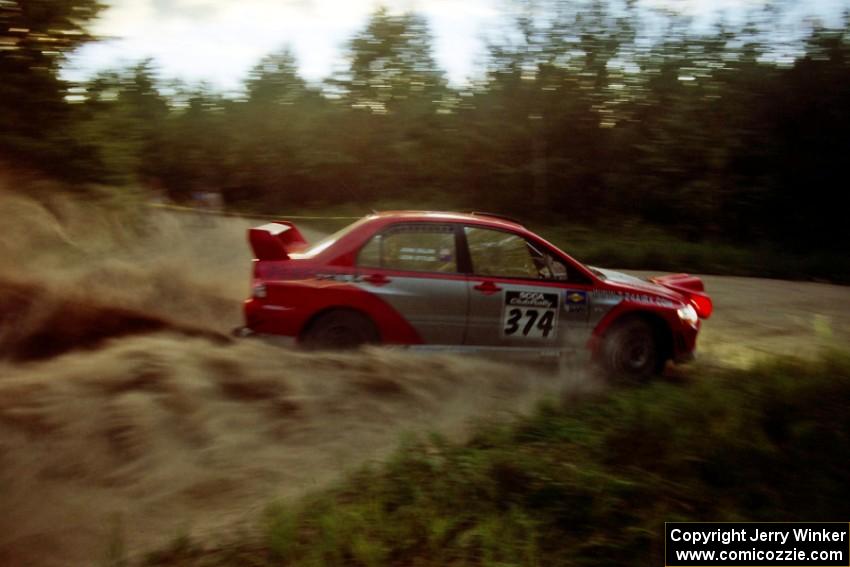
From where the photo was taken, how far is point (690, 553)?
4109 millimetres

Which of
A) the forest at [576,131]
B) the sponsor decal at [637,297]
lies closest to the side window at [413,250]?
the sponsor decal at [637,297]

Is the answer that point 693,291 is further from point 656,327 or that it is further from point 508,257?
point 508,257

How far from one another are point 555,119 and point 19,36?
1586 cm

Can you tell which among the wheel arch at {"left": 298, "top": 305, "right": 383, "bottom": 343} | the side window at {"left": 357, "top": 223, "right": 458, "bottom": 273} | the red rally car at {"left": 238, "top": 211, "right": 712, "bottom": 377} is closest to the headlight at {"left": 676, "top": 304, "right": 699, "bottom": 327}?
the red rally car at {"left": 238, "top": 211, "right": 712, "bottom": 377}

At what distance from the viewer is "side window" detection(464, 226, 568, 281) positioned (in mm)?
7078

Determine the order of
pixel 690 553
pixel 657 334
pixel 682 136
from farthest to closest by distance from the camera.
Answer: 1. pixel 682 136
2. pixel 657 334
3. pixel 690 553

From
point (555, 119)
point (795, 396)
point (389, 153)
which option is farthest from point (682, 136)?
point (795, 396)

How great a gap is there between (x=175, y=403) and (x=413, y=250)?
238 cm

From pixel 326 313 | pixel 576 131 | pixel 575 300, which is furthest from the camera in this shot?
pixel 576 131

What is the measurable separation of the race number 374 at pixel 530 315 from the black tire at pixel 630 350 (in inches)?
22.1

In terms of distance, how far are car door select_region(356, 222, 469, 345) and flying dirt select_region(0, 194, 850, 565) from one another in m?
0.31

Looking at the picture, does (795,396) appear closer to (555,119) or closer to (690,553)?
(690,553)

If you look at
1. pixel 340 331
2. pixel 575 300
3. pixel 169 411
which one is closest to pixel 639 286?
pixel 575 300

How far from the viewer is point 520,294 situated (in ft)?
23.1
